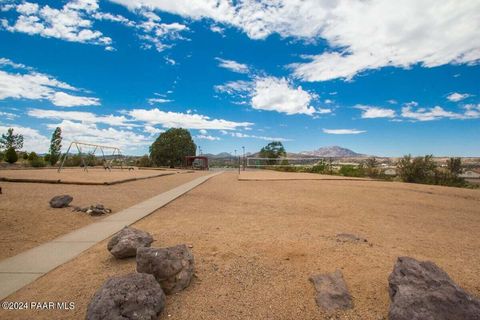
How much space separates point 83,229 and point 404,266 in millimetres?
6398

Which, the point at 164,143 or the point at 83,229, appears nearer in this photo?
the point at 83,229

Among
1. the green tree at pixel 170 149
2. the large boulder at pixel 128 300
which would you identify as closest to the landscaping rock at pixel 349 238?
the large boulder at pixel 128 300

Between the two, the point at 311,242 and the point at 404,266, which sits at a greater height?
the point at 404,266

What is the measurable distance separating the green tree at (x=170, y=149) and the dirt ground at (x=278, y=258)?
52.2 meters

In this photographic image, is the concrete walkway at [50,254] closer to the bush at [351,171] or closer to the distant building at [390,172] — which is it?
the distant building at [390,172]

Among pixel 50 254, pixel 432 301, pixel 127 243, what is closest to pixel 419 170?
pixel 432 301

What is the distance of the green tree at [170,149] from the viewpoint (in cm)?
5988

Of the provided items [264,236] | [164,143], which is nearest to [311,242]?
[264,236]

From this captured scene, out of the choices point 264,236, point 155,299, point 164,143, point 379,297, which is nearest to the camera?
point 155,299

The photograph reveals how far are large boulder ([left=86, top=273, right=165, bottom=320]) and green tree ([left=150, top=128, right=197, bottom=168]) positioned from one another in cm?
5706

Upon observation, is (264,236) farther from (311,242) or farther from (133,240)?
(133,240)

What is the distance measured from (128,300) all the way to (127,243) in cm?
193

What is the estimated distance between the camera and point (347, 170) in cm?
2992

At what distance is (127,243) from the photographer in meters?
4.70
